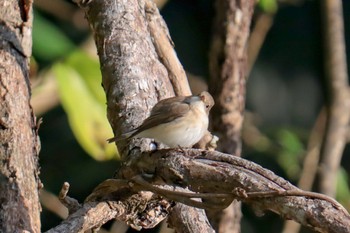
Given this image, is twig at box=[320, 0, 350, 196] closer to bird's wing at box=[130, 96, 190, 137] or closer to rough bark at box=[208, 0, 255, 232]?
rough bark at box=[208, 0, 255, 232]

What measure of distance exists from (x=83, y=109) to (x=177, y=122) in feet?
1.80

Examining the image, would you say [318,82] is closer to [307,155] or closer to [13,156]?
[307,155]

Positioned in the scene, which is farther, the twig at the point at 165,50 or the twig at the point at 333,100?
the twig at the point at 333,100

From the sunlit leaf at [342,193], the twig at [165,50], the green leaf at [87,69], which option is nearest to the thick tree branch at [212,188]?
the twig at [165,50]

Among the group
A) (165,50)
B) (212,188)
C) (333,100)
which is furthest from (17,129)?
(333,100)

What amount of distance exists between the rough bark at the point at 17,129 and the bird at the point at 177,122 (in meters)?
0.28

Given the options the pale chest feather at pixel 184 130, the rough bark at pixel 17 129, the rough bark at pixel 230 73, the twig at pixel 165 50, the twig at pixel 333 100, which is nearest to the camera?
the rough bark at pixel 17 129

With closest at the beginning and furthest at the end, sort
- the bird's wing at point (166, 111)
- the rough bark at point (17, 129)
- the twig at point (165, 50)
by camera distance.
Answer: the rough bark at point (17, 129)
the bird's wing at point (166, 111)
the twig at point (165, 50)

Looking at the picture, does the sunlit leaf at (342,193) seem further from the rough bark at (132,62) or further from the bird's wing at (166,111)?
the bird's wing at (166,111)

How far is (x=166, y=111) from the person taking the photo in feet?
7.66

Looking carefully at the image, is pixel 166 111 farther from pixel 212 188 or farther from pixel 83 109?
pixel 83 109

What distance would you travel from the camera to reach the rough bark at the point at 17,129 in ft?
6.11

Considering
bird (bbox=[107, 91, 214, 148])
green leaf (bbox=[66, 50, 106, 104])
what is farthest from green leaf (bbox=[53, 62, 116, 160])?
bird (bbox=[107, 91, 214, 148])

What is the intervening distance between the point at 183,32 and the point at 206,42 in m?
0.23
